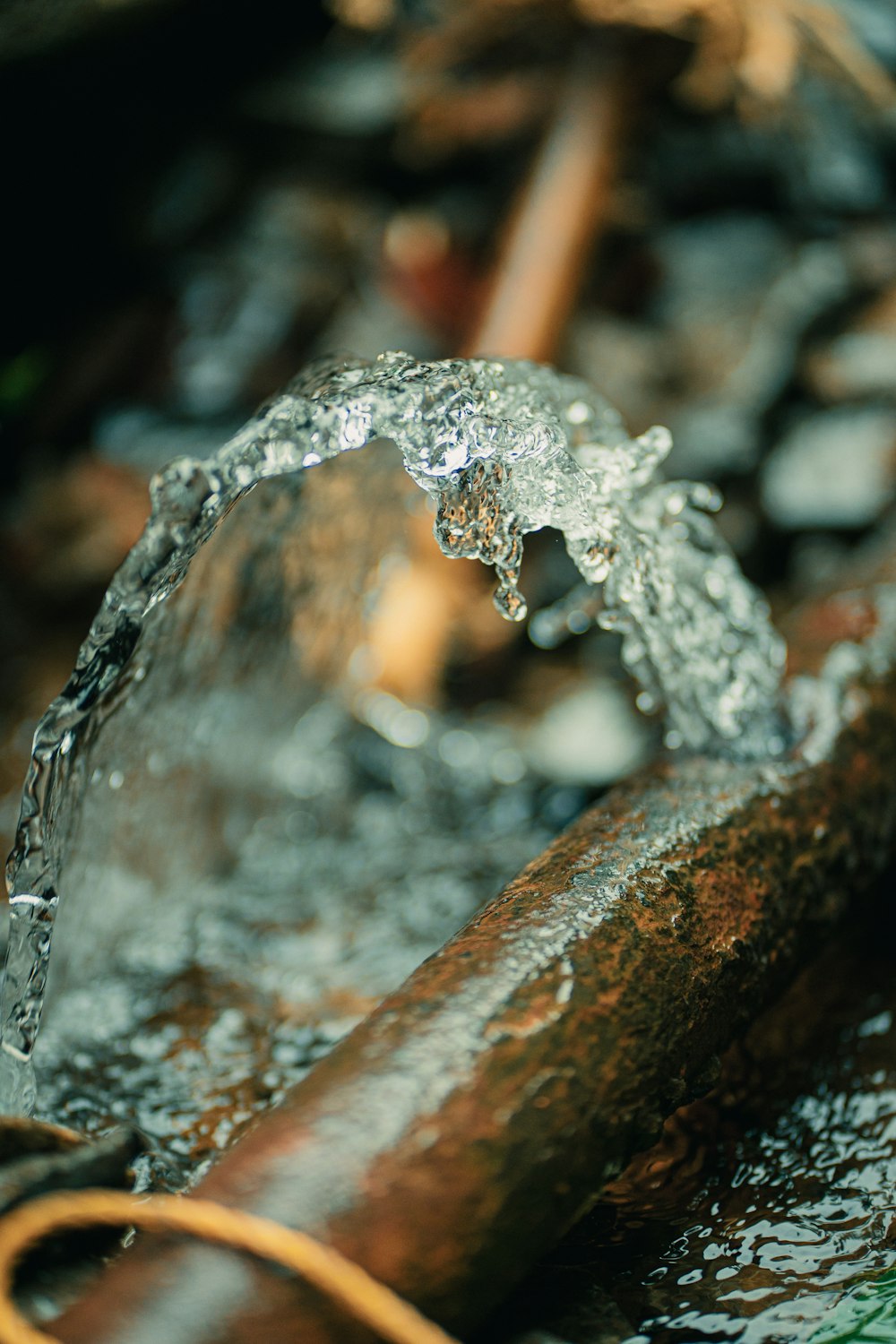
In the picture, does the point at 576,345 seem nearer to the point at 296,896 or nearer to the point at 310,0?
the point at 310,0

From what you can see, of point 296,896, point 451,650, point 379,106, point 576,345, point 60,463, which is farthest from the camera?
point 379,106

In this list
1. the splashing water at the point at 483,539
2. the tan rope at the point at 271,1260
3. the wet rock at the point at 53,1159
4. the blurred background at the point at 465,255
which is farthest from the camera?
the blurred background at the point at 465,255

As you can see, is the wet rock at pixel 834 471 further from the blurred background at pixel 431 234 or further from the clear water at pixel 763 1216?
the clear water at pixel 763 1216

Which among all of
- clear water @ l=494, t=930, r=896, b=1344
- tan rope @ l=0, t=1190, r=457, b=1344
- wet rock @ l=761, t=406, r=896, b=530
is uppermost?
tan rope @ l=0, t=1190, r=457, b=1344

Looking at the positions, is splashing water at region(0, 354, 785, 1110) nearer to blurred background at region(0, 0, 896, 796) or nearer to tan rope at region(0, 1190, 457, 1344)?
tan rope at region(0, 1190, 457, 1344)

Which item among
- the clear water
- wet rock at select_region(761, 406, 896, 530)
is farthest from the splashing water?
wet rock at select_region(761, 406, 896, 530)

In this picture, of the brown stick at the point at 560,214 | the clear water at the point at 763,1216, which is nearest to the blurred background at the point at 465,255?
the brown stick at the point at 560,214

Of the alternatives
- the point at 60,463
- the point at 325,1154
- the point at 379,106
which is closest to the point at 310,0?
the point at 379,106
